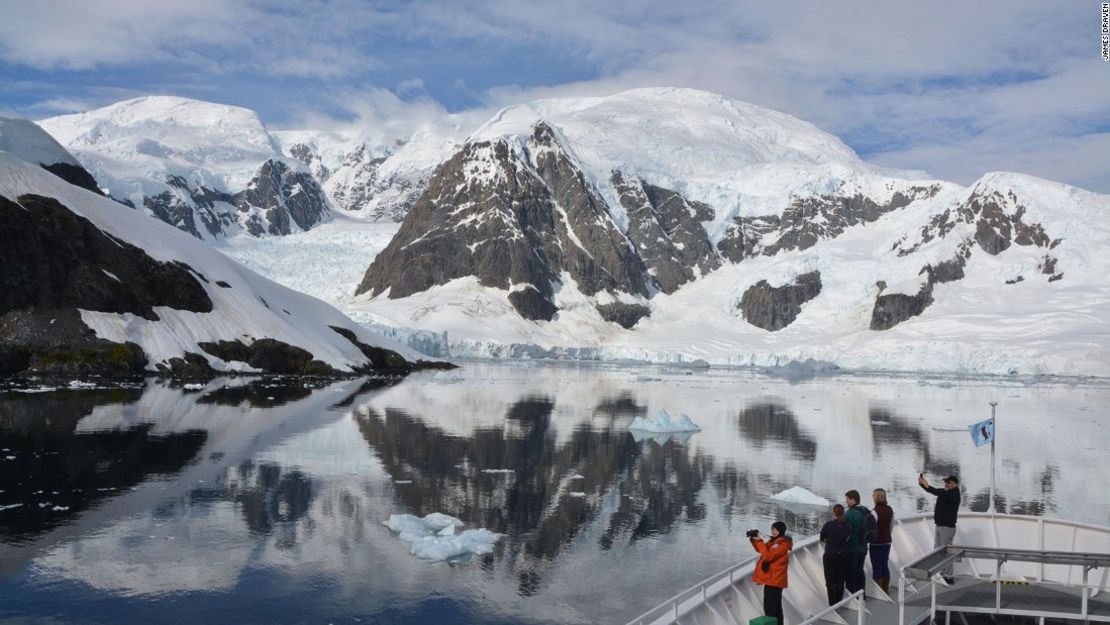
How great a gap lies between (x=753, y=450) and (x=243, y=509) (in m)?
24.1

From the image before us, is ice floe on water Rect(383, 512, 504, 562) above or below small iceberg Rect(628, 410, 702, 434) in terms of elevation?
below

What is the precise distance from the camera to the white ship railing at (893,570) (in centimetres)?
1500

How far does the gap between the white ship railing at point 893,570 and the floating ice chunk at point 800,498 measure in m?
5.68

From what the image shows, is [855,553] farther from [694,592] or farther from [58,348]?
[58,348]

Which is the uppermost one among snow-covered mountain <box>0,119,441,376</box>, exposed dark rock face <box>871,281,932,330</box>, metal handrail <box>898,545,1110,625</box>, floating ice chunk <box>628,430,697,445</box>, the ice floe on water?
exposed dark rock face <box>871,281,932,330</box>

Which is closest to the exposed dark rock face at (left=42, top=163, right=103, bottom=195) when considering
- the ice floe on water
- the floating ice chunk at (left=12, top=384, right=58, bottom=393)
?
the floating ice chunk at (left=12, top=384, right=58, bottom=393)

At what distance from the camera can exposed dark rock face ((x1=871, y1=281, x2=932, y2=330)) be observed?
193 metres

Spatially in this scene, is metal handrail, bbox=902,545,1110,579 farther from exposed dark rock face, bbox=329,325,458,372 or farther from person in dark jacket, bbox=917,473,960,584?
exposed dark rock face, bbox=329,325,458,372

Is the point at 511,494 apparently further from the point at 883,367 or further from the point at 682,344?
the point at 682,344

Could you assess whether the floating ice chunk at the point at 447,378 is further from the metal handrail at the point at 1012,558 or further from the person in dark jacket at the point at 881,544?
the metal handrail at the point at 1012,558

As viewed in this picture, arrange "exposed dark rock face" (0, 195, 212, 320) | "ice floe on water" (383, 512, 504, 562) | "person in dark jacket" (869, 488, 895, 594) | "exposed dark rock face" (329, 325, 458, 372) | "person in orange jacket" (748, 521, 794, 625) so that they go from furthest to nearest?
"exposed dark rock face" (329, 325, 458, 372) → "exposed dark rock face" (0, 195, 212, 320) → "ice floe on water" (383, 512, 504, 562) → "person in dark jacket" (869, 488, 895, 594) → "person in orange jacket" (748, 521, 794, 625)

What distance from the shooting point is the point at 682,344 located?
7574 inches

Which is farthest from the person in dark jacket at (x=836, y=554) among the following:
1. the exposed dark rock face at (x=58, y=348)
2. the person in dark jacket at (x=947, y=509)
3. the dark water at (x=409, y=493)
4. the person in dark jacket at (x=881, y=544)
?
the exposed dark rock face at (x=58, y=348)

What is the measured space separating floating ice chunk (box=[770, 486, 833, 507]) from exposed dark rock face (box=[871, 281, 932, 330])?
17265 cm
